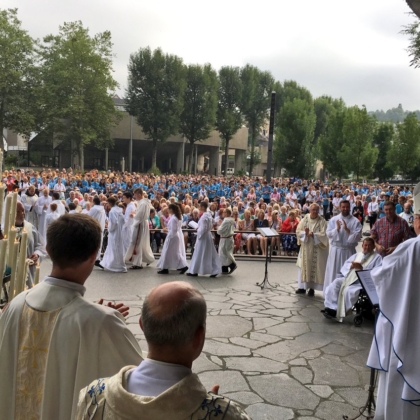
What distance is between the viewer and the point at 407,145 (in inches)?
1762

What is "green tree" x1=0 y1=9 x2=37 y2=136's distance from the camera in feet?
147

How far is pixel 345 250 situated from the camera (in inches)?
373

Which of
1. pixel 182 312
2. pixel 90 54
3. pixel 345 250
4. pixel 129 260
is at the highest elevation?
pixel 90 54

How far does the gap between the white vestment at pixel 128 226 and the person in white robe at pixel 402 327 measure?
371 inches

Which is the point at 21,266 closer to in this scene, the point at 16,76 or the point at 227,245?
the point at 227,245

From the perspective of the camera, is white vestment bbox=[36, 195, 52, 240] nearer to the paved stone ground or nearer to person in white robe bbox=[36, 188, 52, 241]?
person in white robe bbox=[36, 188, 52, 241]

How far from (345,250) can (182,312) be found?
8.18m

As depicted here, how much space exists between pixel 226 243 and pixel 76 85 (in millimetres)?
39346

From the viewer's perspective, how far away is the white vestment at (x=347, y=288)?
26.5 feet

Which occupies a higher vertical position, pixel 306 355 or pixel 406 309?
pixel 406 309

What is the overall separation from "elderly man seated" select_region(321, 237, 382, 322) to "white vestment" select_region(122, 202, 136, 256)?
19.9 ft

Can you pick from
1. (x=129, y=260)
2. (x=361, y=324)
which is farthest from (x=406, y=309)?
(x=129, y=260)

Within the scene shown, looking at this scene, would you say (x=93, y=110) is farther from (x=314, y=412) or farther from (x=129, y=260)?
(x=314, y=412)

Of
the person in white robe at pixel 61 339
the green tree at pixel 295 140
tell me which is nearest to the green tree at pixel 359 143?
the green tree at pixel 295 140
